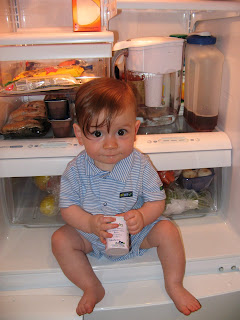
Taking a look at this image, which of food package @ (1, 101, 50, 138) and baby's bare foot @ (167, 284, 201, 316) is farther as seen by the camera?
food package @ (1, 101, 50, 138)

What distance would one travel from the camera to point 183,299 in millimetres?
842

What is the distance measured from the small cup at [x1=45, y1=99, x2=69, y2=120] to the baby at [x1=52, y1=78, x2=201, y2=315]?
171 mm

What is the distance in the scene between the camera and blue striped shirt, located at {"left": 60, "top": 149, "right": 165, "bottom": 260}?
2.95 feet

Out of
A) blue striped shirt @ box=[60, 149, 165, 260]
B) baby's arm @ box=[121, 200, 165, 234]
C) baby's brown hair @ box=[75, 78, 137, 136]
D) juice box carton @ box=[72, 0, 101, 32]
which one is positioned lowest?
baby's arm @ box=[121, 200, 165, 234]

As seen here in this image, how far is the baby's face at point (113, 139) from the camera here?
0.80 m

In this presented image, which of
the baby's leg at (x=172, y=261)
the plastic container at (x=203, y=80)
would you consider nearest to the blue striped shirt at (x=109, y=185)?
the baby's leg at (x=172, y=261)

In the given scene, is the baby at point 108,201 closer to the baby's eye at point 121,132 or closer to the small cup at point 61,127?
the baby's eye at point 121,132

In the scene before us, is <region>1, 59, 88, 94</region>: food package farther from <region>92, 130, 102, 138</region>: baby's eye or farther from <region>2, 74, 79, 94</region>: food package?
<region>92, 130, 102, 138</region>: baby's eye

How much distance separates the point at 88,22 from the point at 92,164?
15.5 inches

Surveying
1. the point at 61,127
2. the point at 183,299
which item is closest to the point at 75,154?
the point at 61,127

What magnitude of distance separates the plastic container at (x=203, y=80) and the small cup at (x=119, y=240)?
0.50 m

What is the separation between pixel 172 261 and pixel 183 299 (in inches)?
4.0

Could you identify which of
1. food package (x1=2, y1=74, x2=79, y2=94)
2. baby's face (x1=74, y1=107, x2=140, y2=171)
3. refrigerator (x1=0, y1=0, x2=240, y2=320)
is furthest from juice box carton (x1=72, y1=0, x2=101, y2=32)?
baby's face (x1=74, y1=107, x2=140, y2=171)

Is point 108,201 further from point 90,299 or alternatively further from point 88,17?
point 88,17
